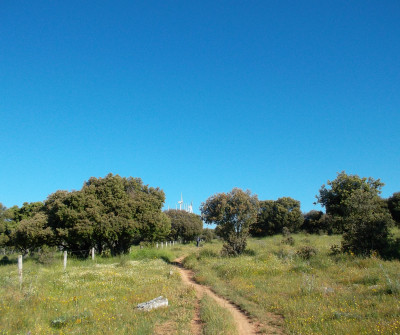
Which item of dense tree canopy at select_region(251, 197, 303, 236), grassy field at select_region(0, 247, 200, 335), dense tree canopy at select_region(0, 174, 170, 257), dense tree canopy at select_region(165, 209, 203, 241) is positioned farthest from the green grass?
dense tree canopy at select_region(165, 209, 203, 241)

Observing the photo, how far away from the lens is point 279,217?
5478 centimetres

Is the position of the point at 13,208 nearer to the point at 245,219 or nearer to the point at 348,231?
the point at 245,219

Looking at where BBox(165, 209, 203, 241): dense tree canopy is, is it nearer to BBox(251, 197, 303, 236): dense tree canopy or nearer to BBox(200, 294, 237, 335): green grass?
BBox(251, 197, 303, 236): dense tree canopy

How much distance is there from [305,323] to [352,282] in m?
5.89

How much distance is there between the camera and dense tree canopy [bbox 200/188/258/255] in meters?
25.2

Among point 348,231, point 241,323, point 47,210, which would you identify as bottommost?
point 241,323

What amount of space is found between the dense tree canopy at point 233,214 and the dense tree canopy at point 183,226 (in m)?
38.2

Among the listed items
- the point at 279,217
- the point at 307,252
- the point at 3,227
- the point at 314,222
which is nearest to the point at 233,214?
the point at 307,252

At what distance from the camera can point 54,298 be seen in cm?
1222

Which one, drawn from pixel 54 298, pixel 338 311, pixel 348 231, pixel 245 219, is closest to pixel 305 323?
pixel 338 311

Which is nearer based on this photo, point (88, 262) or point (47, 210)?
point (88, 262)

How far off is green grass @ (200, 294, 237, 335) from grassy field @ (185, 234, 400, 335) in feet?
3.41

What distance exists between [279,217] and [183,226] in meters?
20.6

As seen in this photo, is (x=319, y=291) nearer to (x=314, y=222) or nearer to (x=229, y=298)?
(x=229, y=298)
